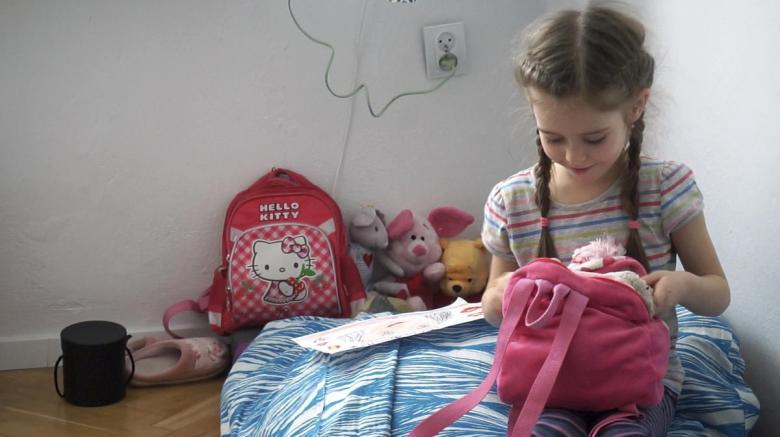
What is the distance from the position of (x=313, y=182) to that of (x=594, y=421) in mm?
1265

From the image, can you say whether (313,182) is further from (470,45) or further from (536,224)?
(536,224)

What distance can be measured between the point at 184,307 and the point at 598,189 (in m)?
1.22

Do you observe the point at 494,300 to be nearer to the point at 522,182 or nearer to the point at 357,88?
the point at 522,182

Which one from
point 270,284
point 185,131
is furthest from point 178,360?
point 185,131

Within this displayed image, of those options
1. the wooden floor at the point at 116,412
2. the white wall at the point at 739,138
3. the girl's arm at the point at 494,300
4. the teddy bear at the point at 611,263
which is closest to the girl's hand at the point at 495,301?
the girl's arm at the point at 494,300

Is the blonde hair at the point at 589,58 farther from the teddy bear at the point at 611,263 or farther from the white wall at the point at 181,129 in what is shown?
the white wall at the point at 181,129

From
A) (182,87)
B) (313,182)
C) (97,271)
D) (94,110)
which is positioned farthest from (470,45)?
(97,271)

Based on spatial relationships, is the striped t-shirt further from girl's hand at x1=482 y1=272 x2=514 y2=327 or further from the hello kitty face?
the hello kitty face

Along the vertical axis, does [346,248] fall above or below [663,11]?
below

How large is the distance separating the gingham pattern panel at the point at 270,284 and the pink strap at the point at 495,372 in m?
0.99

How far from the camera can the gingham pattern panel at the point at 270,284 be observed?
2182 mm

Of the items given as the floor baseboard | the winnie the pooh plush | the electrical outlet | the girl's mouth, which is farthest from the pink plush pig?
the girl's mouth

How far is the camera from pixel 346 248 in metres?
2.29

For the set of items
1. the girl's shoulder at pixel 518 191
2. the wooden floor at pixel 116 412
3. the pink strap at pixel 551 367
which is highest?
the girl's shoulder at pixel 518 191
